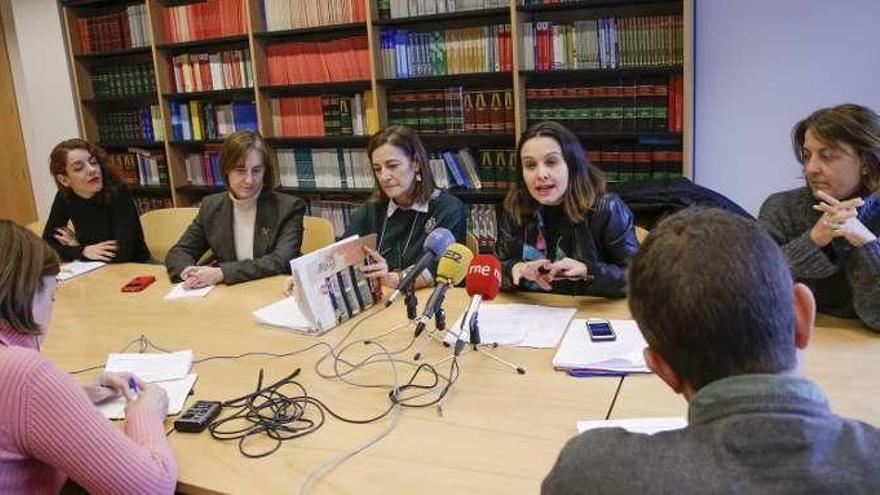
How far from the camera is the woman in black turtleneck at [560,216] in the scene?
2152 mm

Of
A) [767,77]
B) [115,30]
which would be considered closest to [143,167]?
[115,30]

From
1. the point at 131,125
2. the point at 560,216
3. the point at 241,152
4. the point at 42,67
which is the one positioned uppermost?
the point at 42,67

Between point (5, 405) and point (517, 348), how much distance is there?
1.09m

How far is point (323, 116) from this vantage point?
416 centimetres

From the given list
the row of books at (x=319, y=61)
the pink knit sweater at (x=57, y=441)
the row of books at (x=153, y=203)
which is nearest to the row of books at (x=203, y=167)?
the row of books at (x=153, y=203)

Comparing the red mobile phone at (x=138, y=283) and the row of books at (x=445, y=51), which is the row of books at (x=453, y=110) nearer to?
the row of books at (x=445, y=51)

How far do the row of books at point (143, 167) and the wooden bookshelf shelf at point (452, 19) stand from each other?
197 cm

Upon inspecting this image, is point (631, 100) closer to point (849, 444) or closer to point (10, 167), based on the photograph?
point (849, 444)

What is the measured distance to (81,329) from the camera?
211cm

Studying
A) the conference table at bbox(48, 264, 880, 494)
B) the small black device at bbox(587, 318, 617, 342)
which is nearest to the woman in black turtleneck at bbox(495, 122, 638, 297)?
the conference table at bbox(48, 264, 880, 494)

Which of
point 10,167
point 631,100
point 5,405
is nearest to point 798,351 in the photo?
point 5,405

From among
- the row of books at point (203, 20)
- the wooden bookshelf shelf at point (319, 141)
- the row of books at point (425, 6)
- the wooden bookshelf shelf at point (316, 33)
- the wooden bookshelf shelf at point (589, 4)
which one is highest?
the row of books at point (203, 20)

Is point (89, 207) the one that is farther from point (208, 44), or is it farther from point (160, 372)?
point (160, 372)

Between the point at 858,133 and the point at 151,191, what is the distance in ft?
14.7
